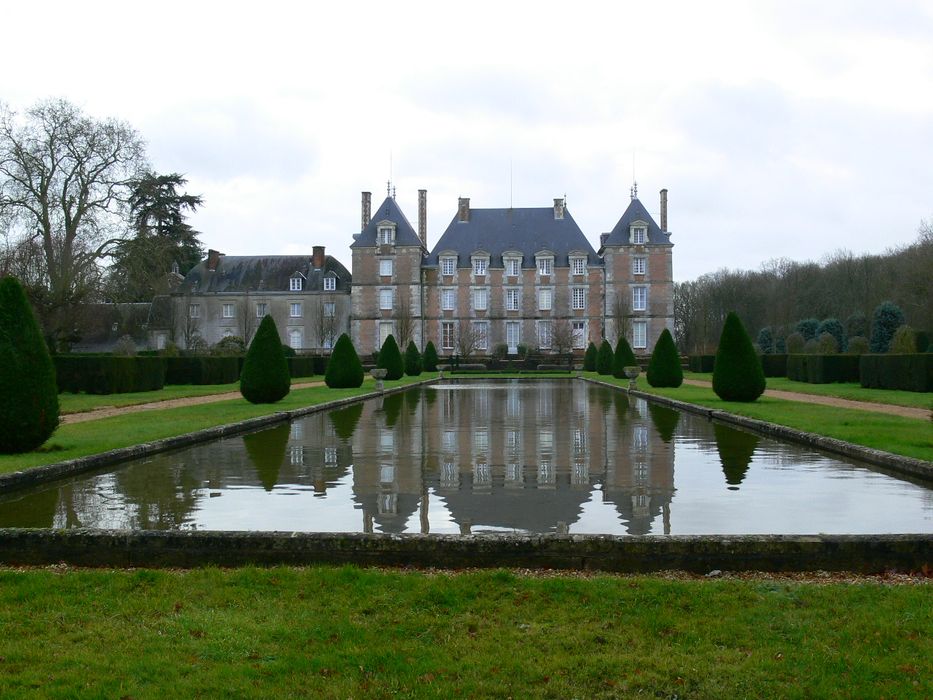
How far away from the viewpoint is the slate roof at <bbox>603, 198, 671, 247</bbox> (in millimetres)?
44438

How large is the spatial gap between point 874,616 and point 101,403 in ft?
53.2

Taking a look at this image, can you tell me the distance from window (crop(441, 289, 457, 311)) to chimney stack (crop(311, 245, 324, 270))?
7.73 meters

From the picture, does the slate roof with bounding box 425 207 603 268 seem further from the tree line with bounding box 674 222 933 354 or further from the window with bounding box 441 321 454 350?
the tree line with bounding box 674 222 933 354

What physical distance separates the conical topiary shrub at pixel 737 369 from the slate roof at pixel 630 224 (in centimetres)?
2921

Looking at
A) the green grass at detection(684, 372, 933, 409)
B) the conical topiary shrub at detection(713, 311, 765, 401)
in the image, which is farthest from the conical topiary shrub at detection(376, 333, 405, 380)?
the conical topiary shrub at detection(713, 311, 765, 401)

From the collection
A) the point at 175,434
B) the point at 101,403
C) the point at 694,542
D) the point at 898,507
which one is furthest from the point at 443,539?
the point at 101,403

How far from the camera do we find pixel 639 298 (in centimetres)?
4469

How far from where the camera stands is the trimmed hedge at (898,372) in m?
18.8

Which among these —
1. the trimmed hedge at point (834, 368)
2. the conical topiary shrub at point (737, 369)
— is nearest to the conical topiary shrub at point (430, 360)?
the trimmed hedge at point (834, 368)

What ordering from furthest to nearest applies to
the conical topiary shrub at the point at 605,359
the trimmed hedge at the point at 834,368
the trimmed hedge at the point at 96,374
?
the conical topiary shrub at the point at 605,359 → the trimmed hedge at the point at 834,368 → the trimmed hedge at the point at 96,374

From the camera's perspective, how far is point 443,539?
4.36 metres

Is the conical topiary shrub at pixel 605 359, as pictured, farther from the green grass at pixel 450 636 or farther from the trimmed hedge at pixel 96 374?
the green grass at pixel 450 636

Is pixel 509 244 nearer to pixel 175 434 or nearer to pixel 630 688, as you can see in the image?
pixel 175 434

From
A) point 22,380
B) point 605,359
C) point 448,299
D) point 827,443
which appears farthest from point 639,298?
point 22,380
